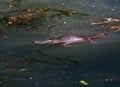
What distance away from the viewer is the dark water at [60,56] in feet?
18.9

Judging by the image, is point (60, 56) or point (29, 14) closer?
point (60, 56)

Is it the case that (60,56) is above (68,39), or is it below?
below

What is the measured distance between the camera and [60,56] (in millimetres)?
6781

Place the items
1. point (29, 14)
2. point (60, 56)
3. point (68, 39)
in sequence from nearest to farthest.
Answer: point (60, 56) < point (68, 39) < point (29, 14)

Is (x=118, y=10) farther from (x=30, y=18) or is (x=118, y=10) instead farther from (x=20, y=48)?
(x=20, y=48)

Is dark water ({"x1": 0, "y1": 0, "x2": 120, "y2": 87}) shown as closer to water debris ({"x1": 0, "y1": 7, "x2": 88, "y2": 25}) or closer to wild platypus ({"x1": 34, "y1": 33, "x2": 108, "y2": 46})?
wild platypus ({"x1": 34, "y1": 33, "x2": 108, "y2": 46})

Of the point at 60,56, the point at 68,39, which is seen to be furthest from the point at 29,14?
the point at 60,56

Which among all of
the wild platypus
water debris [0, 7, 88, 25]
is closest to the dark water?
the wild platypus

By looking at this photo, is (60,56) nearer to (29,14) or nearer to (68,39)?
(68,39)

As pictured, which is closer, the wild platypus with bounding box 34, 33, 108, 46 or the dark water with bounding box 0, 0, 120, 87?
the dark water with bounding box 0, 0, 120, 87

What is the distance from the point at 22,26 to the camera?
348 inches

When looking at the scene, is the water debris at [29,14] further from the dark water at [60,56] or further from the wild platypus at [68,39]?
the wild platypus at [68,39]

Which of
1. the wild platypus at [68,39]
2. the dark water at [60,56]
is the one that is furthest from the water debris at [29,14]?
the wild platypus at [68,39]

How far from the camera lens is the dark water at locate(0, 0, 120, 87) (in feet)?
18.9
